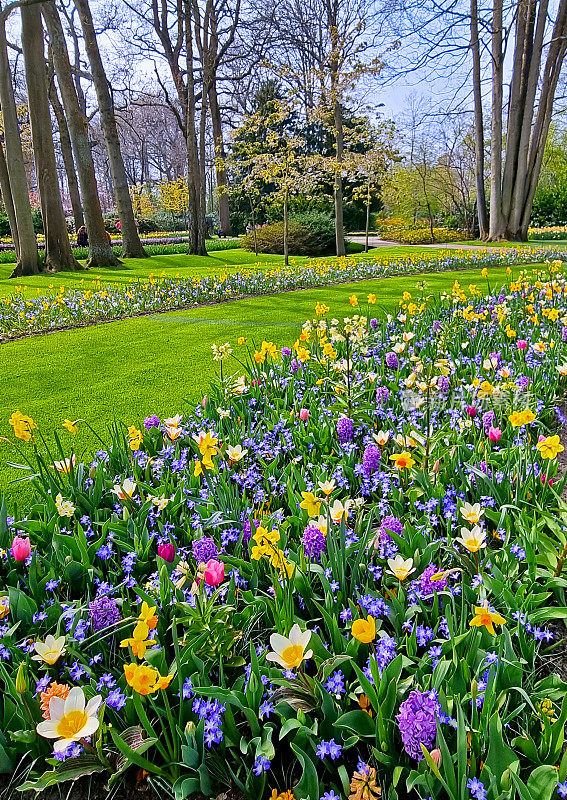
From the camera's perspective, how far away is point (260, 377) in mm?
3484

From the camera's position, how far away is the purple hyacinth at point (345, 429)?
2.56m

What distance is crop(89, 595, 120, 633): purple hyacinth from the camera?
1577 millimetres

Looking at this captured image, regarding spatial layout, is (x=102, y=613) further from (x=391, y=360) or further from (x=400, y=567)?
(x=391, y=360)

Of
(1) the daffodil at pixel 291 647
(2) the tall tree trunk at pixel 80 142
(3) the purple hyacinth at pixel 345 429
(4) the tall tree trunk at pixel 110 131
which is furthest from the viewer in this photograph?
(4) the tall tree trunk at pixel 110 131

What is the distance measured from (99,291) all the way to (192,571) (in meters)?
6.87

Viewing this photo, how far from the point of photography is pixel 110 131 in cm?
1363

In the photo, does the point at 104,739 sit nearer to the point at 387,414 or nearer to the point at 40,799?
the point at 40,799

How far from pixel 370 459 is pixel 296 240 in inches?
687

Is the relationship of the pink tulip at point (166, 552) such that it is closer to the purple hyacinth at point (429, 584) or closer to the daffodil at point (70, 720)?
the daffodil at point (70, 720)

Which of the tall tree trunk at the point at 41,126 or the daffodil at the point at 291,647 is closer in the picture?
the daffodil at the point at 291,647

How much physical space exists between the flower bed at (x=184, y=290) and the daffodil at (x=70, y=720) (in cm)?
611

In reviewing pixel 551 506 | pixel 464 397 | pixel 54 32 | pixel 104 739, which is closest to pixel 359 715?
pixel 104 739

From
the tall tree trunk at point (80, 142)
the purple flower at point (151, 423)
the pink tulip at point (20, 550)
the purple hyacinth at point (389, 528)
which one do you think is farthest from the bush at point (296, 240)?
the pink tulip at point (20, 550)

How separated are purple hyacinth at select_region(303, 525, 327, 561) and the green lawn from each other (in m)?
1.45
